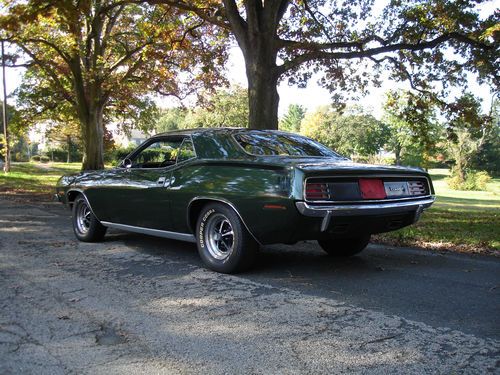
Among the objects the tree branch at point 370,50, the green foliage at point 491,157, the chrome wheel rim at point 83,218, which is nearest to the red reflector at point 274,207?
the chrome wheel rim at point 83,218

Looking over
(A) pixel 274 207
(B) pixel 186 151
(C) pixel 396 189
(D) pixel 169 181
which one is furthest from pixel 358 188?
(D) pixel 169 181

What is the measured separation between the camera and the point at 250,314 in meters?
3.59

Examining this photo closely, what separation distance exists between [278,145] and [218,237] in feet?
4.08

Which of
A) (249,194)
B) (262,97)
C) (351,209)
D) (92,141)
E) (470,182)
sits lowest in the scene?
(470,182)

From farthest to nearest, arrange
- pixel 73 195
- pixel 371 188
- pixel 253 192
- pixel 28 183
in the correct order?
pixel 28 183 < pixel 73 195 < pixel 371 188 < pixel 253 192

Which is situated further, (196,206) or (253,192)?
(196,206)

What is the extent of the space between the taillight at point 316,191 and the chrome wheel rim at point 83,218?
389 cm

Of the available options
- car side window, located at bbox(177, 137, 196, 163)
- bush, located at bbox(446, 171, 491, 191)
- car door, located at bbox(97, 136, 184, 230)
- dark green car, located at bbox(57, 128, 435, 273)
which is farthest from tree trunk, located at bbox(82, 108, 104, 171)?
bush, located at bbox(446, 171, 491, 191)

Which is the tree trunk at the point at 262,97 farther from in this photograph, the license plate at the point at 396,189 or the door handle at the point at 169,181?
the license plate at the point at 396,189

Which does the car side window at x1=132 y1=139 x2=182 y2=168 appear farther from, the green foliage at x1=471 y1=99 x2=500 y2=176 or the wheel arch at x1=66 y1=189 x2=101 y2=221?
the green foliage at x1=471 y1=99 x2=500 y2=176

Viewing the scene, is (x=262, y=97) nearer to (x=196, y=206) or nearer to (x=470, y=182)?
(x=196, y=206)

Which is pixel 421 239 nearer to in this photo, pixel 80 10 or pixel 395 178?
pixel 395 178

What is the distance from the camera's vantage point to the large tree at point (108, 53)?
17.5 meters

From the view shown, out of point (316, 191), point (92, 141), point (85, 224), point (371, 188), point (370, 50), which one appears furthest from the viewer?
point (92, 141)
